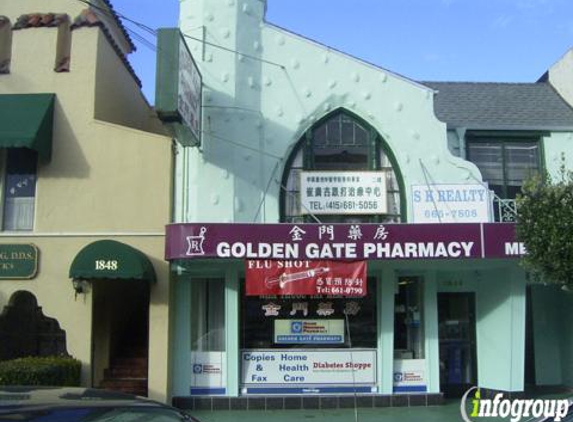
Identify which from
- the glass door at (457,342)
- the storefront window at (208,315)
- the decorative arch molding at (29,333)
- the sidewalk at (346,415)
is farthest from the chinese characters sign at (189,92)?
the glass door at (457,342)

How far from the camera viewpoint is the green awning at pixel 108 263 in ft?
39.9

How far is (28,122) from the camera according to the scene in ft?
42.0

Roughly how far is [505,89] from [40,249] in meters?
11.5

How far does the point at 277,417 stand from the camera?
1240 cm

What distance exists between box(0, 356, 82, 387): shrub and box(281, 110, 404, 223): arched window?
4.84 metres

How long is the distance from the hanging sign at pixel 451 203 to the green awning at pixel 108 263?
5.39 meters

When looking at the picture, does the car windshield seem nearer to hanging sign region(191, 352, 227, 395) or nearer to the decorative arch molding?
hanging sign region(191, 352, 227, 395)

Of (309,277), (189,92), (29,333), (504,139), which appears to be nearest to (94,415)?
(189,92)

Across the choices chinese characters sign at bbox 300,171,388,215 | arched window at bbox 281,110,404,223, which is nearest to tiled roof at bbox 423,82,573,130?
arched window at bbox 281,110,404,223

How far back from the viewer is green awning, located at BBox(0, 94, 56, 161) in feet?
40.9

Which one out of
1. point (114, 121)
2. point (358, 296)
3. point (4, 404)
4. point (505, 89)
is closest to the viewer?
point (4, 404)

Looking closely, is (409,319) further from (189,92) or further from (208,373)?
(189,92)

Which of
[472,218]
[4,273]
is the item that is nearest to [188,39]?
[4,273]

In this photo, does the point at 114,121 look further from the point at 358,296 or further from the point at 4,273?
the point at 358,296
